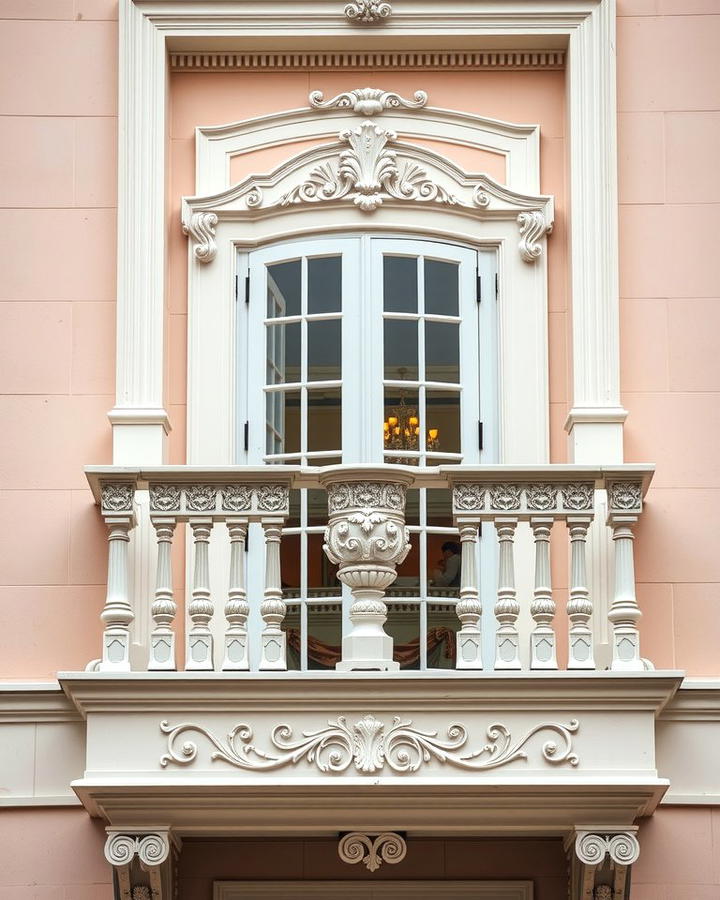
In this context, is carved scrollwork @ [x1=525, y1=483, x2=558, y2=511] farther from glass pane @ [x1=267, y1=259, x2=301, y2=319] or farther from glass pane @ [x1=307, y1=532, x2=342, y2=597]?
glass pane @ [x1=267, y1=259, x2=301, y2=319]

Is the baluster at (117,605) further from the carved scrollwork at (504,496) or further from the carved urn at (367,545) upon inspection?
the carved scrollwork at (504,496)

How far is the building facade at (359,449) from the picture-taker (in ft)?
27.5

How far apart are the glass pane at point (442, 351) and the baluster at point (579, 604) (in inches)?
57.6

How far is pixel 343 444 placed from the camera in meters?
9.64

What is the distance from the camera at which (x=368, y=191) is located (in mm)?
9883

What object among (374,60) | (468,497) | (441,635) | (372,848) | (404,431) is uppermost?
(374,60)

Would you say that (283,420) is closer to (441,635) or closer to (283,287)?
(283,287)

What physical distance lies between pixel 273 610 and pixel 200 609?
0.33 metres

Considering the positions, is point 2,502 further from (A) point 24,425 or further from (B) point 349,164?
(B) point 349,164

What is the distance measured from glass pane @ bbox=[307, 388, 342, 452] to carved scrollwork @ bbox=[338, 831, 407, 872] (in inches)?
78.9

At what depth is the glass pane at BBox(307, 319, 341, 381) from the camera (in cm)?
981

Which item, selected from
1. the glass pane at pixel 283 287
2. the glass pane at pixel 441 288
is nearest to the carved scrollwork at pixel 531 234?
the glass pane at pixel 441 288

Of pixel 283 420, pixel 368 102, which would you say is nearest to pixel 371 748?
pixel 283 420

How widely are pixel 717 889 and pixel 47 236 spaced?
4.54m
